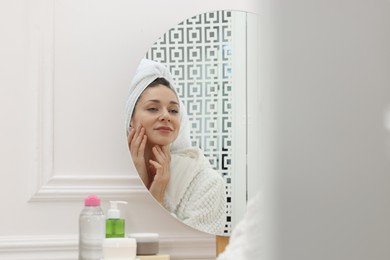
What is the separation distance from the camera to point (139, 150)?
1582mm

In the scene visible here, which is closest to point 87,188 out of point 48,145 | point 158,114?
point 48,145

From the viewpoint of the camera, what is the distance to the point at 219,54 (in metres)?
1.60

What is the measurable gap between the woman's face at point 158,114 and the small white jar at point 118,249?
11.1 inches

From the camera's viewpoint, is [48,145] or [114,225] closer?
[114,225]

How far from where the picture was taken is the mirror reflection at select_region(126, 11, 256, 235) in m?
1.58

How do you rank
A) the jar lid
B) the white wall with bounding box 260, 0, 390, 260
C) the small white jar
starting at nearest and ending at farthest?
the white wall with bounding box 260, 0, 390, 260 < the small white jar < the jar lid

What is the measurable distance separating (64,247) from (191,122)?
0.42 metres

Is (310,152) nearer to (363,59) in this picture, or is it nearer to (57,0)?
(363,59)

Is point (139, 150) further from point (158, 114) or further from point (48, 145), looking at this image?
point (48, 145)

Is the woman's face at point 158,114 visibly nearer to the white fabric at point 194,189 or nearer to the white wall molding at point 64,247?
the white fabric at point 194,189

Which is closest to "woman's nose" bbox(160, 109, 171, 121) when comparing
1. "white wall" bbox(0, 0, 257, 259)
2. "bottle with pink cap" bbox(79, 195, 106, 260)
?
"white wall" bbox(0, 0, 257, 259)

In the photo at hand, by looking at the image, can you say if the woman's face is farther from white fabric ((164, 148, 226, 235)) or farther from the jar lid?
the jar lid

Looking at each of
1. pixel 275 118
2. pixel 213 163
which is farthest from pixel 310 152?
pixel 213 163

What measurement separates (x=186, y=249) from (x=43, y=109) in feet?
1.58
